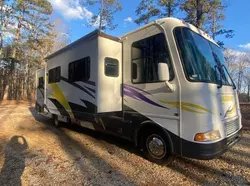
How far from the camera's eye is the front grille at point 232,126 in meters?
3.81

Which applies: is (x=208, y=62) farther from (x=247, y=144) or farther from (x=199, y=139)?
(x=247, y=144)

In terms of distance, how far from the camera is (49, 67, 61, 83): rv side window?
734cm

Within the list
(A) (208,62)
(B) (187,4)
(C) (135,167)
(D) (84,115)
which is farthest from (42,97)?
(B) (187,4)

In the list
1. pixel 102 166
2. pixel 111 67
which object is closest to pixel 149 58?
pixel 111 67

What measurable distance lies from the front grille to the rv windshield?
0.80 metres

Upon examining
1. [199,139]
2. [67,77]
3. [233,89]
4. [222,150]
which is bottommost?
[222,150]

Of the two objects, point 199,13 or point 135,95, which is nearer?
point 135,95

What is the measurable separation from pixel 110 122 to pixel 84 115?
938 mm

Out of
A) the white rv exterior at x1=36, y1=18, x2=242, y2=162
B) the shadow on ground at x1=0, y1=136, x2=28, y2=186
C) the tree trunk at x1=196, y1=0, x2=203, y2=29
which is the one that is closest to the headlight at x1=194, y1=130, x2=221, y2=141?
the white rv exterior at x1=36, y1=18, x2=242, y2=162

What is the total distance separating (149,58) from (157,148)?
1.89m

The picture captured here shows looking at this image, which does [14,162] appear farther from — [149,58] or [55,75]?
[55,75]

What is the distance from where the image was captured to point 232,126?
159 inches

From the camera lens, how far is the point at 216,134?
350cm

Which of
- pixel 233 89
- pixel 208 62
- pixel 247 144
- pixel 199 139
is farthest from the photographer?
pixel 247 144
